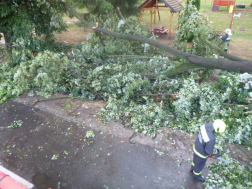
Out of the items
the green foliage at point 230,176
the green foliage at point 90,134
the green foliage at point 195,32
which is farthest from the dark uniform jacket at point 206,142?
the green foliage at point 195,32

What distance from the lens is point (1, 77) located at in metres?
5.64

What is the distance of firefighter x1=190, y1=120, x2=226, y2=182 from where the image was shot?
252 centimetres

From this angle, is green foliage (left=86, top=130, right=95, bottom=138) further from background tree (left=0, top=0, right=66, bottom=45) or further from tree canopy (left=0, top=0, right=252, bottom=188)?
background tree (left=0, top=0, right=66, bottom=45)

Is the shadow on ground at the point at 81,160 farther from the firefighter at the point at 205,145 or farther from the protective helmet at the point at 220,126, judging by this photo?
the protective helmet at the point at 220,126

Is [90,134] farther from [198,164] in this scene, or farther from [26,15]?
[26,15]

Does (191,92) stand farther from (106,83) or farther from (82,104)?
(82,104)

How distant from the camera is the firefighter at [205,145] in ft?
8.26

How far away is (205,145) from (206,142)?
0.33ft

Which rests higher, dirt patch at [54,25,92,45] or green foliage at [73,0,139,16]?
green foliage at [73,0,139,16]

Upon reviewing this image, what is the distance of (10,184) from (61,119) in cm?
271

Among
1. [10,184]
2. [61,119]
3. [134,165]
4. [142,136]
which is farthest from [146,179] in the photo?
[61,119]

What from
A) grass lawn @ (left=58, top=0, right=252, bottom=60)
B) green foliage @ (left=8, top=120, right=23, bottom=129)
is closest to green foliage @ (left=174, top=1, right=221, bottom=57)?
grass lawn @ (left=58, top=0, right=252, bottom=60)

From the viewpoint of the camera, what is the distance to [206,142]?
2602mm

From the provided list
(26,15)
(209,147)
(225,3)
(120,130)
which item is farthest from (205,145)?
(225,3)
